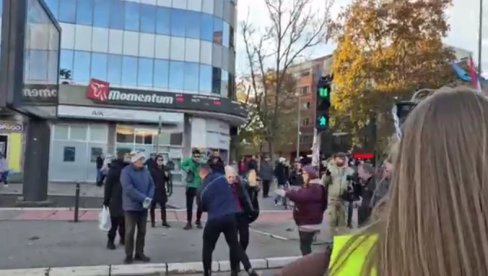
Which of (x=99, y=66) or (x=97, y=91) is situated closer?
(x=97, y=91)

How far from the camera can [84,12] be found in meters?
36.8

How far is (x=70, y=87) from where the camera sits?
35.6m

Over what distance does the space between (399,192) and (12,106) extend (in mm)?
15049

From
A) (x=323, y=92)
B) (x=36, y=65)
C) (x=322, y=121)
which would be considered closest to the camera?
(x=322, y=121)

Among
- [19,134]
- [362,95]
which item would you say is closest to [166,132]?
[19,134]

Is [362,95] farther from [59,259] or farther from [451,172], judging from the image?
[451,172]

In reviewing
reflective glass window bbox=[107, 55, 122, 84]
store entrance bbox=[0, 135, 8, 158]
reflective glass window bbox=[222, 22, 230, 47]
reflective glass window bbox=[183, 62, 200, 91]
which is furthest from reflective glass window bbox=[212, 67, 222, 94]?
store entrance bbox=[0, 135, 8, 158]

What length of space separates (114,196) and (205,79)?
2882 centimetres

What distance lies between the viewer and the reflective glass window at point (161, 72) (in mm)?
38438

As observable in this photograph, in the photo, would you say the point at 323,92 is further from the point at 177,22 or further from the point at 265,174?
the point at 177,22

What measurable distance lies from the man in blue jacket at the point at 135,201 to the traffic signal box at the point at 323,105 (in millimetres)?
4502

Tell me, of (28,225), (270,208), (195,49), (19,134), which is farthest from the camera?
(195,49)

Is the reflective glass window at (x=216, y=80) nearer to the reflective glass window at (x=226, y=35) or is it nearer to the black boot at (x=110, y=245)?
the reflective glass window at (x=226, y=35)

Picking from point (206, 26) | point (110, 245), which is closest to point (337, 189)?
point (110, 245)
